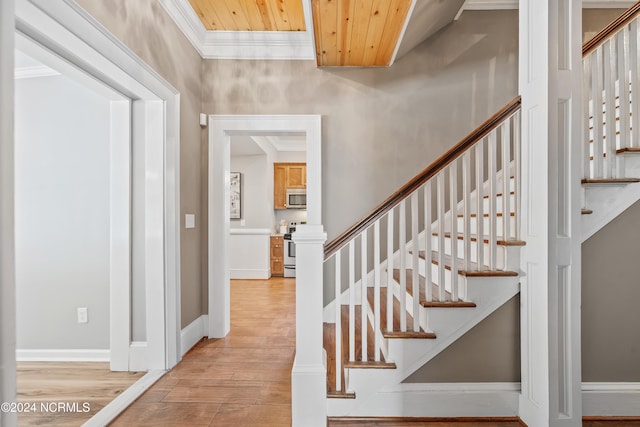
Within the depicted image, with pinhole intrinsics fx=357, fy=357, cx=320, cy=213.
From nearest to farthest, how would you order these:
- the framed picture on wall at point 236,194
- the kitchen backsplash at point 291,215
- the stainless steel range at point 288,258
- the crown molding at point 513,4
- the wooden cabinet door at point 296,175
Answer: the crown molding at point 513,4
the stainless steel range at point 288,258
the framed picture on wall at point 236,194
the wooden cabinet door at point 296,175
the kitchen backsplash at point 291,215

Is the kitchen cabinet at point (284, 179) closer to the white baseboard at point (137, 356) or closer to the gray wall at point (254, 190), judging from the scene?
the gray wall at point (254, 190)

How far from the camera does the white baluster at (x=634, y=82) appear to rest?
2059 millimetres

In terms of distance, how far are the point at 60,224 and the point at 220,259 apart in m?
1.30

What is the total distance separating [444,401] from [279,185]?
19.3 ft

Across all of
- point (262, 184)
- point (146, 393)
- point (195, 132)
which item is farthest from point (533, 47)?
point (262, 184)

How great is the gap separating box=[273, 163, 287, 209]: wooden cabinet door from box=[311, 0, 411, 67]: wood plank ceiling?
427 centimetres

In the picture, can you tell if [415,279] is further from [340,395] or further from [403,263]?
[340,395]

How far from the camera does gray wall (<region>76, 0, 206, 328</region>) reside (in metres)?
2.17

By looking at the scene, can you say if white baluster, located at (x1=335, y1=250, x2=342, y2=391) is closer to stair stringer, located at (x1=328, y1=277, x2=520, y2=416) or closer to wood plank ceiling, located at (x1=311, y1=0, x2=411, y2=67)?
stair stringer, located at (x1=328, y1=277, x2=520, y2=416)

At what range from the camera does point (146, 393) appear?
7.57 feet

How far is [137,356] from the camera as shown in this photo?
104 inches

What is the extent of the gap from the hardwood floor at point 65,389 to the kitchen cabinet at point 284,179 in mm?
4965

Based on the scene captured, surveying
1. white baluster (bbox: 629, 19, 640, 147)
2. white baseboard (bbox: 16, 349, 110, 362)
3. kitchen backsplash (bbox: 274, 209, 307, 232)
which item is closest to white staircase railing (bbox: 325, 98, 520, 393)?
white baluster (bbox: 629, 19, 640, 147)

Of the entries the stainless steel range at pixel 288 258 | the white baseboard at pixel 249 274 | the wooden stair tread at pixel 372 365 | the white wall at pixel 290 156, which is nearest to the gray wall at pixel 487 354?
the wooden stair tread at pixel 372 365
